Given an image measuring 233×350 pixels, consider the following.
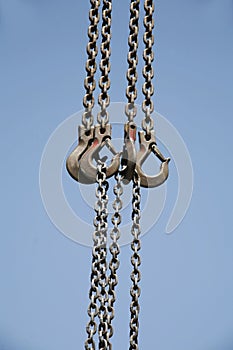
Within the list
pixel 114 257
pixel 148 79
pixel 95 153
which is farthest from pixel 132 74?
pixel 114 257

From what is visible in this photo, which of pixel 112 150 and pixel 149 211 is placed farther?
pixel 149 211

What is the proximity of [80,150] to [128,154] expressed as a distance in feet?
0.25

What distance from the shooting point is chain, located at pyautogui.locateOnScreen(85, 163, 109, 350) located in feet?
3.18

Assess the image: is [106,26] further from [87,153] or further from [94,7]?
[87,153]

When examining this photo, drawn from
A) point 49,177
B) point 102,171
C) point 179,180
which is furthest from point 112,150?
point 179,180

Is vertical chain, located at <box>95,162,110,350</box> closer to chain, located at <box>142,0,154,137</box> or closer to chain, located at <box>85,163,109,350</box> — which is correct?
chain, located at <box>85,163,109,350</box>

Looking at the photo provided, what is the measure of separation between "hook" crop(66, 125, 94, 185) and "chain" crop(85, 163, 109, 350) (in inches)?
1.4

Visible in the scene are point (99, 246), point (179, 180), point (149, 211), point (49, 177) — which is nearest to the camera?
point (99, 246)

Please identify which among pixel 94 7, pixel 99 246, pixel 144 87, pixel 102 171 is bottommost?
pixel 99 246

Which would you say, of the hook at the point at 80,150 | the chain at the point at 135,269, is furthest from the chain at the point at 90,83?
the chain at the point at 135,269

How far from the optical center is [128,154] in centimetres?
98

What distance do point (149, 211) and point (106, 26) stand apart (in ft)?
2.03

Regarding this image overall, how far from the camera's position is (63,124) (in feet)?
7.13

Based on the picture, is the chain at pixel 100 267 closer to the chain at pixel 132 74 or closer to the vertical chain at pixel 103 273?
the vertical chain at pixel 103 273
